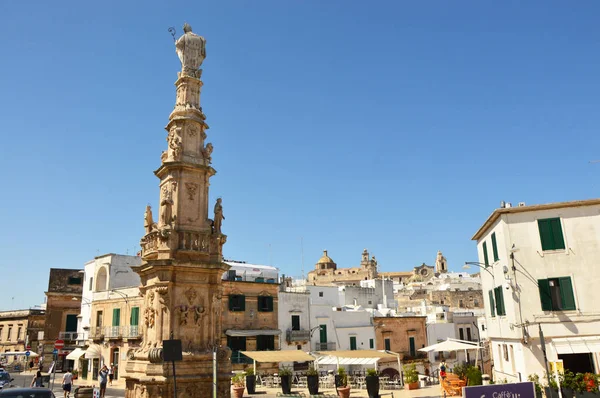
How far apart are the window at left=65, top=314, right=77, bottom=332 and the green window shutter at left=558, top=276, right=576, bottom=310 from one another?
153 ft

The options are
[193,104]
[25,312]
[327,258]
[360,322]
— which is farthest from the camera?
[327,258]

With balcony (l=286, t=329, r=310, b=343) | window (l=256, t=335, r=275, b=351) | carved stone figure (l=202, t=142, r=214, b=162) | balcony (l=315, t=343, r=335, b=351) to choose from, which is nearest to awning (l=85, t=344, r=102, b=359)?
window (l=256, t=335, r=275, b=351)

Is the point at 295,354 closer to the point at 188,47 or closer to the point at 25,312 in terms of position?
the point at 188,47

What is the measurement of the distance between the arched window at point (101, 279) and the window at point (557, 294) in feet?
114

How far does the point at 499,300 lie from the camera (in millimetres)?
22062

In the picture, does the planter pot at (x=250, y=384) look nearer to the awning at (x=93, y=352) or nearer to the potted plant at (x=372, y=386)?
the potted plant at (x=372, y=386)

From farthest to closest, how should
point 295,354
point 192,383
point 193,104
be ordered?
point 295,354, point 193,104, point 192,383

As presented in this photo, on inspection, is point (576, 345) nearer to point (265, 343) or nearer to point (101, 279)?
point (265, 343)

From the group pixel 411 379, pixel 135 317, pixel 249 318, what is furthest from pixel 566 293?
pixel 135 317

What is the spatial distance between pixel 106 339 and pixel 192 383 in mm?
25489

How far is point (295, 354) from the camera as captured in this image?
26.5m

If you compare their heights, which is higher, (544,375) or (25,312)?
(25,312)

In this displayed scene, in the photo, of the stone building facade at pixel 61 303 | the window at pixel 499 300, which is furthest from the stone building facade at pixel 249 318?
the stone building facade at pixel 61 303

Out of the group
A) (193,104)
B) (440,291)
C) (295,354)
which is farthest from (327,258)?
(193,104)
